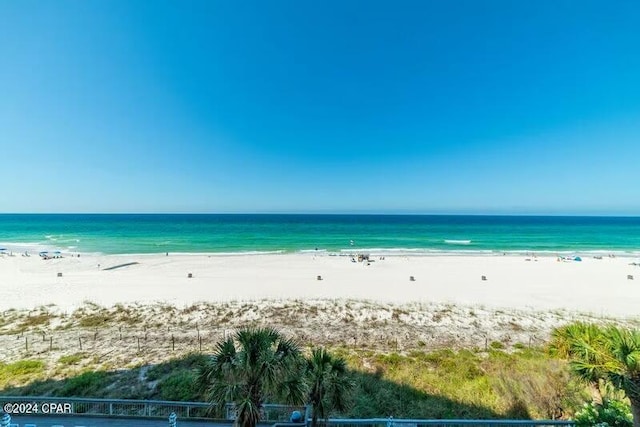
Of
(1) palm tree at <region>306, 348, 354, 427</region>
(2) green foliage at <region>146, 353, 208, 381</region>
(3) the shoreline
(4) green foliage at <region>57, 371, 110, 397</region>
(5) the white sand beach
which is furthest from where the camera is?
(3) the shoreline

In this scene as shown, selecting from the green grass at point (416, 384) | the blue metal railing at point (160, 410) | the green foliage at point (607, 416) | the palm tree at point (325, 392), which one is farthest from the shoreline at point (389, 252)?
the palm tree at point (325, 392)

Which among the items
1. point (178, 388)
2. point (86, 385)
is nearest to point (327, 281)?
point (178, 388)

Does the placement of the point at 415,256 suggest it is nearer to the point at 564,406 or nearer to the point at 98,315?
the point at 564,406

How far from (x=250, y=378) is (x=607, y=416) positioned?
7767 millimetres

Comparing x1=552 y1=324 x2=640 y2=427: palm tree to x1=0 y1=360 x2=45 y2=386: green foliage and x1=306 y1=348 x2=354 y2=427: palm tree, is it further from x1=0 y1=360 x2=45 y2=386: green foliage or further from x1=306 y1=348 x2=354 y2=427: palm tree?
x1=0 y1=360 x2=45 y2=386: green foliage

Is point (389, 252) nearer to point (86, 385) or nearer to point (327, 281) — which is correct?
point (327, 281)

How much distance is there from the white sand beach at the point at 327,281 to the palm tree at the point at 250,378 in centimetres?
Result: 1517

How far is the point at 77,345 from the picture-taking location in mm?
12219

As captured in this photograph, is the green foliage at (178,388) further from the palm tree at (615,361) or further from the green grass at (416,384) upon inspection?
the palm tree at (615,361)

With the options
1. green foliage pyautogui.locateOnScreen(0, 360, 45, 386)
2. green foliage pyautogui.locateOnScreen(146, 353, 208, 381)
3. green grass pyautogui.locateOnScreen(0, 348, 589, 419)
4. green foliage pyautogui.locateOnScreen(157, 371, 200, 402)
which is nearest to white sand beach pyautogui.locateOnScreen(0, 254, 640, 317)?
green foliage pyautogui.locateOnScreen(0, 360, 45, 386)

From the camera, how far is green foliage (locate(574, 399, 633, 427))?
588cm

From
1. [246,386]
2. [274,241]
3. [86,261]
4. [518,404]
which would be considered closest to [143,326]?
[246,386]

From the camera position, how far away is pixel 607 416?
19.7ft

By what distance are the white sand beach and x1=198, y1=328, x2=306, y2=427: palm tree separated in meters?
15.2
